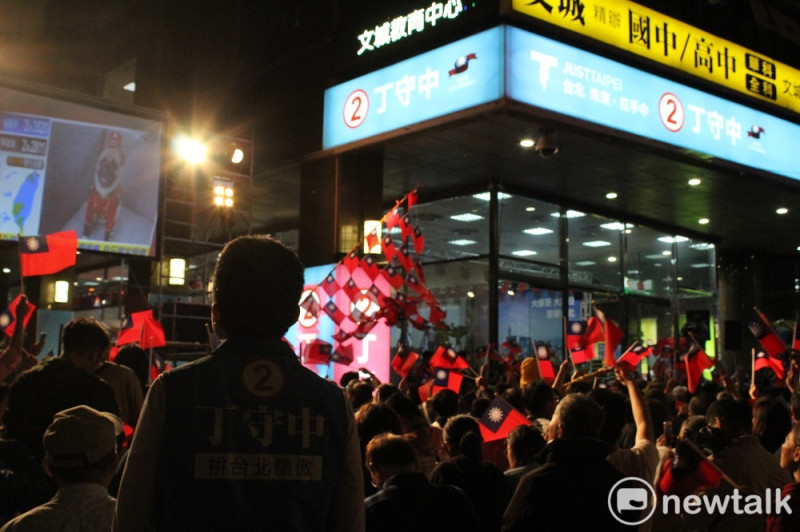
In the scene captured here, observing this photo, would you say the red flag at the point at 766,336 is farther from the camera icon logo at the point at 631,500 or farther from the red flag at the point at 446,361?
the camera icon logo at the point at 631,500

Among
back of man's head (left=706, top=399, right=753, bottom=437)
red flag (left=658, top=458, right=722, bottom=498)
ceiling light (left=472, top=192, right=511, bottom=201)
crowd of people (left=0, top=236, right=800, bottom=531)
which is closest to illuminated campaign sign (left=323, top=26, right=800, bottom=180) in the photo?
ceiling light (left=472, top=192, right=511, bottom=201)

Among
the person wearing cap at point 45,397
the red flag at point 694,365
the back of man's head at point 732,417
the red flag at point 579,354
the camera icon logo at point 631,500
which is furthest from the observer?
the red flag at point 694,365

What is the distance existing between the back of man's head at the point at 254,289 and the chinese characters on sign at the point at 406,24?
10987mm

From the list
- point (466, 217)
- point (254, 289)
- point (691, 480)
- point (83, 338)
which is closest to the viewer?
point (254, 289)

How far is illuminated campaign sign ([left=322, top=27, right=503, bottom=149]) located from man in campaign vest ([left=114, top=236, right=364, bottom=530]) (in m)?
9.96

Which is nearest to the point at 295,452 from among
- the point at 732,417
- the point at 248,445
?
the point at 248,445

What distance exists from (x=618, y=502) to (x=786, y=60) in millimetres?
16382

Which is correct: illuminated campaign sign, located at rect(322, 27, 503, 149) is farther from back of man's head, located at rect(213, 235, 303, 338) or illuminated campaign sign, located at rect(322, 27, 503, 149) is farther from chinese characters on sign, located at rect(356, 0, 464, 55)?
back of man's head, located at rect(213, 235, 303, 338)

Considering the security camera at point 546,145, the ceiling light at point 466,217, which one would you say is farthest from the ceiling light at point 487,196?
the security camera at point 546,145

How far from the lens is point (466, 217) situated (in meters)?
17.9

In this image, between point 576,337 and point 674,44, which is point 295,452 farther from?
point 674,44

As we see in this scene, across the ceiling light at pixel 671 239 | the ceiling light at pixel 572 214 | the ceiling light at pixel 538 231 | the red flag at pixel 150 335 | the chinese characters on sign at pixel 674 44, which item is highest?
the chinese characters on sign at pixel 674 44

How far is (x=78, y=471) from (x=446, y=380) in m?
7.40

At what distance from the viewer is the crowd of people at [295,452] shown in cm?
201
